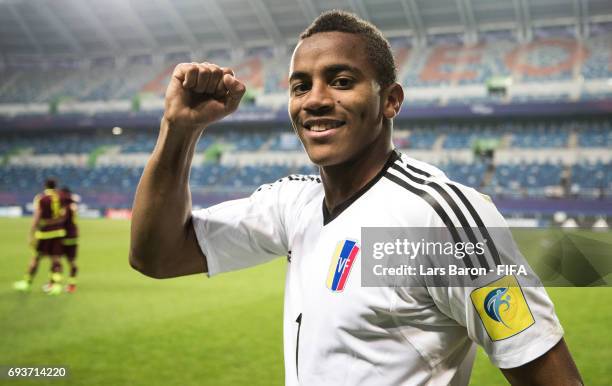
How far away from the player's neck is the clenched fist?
0.37 metres

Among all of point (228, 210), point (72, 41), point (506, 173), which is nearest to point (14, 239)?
point (228, 210)

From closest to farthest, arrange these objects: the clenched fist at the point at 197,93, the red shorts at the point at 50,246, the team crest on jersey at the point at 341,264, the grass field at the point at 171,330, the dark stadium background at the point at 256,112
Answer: the team crest on jersey at the point at 341,264, the clenched fist at the point at 197,93, the grass field at the point at 171,330, the red shorts at the point at 50,246, the dark stadium background at the point at 256,112

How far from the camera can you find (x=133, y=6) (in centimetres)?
4091

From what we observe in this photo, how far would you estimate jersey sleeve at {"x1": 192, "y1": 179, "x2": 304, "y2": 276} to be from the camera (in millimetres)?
1964

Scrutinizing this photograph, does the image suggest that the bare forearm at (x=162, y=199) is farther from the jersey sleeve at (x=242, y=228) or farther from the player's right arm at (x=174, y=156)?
the jersey sleeve at (x=242, y=228)

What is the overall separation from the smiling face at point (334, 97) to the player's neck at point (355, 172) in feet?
0.08

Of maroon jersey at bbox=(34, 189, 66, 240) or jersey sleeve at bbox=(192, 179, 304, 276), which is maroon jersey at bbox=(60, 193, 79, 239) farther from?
jersey sleeve at bbox=(192, 179, 304, 276)

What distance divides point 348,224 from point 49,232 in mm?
9143

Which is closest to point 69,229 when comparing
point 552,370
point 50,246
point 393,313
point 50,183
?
point 50,246

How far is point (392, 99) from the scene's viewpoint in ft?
5.78

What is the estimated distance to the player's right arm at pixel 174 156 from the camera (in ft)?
5.65

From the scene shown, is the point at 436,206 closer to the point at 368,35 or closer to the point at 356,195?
the point at 356,195

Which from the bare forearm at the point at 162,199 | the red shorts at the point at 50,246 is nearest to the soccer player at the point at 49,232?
the red shorts at the point at 50,246

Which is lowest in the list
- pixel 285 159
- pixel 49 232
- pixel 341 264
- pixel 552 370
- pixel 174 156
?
pixel 552 370
